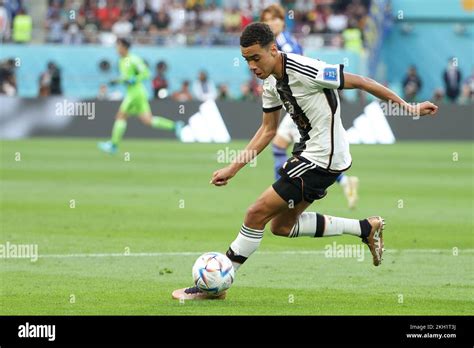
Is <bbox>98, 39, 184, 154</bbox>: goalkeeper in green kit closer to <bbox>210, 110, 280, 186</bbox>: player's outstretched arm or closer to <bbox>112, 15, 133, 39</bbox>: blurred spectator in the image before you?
<bbox>112, 15, 133, 39</bbox>: blurred spectator

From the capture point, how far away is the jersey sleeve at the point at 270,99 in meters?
10.2

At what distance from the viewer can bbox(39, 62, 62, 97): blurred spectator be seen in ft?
124

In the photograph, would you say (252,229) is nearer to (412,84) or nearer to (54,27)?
(412,84)

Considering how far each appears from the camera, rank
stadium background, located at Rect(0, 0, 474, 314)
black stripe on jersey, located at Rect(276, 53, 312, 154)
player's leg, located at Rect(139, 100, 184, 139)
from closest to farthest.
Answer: black stripe on jersey, located at Rect(276, 53, 312, 154), stadium background, located at Rect(0, 0, 474, 314), player's leg, located at Rect(139, 100, 184, 139)

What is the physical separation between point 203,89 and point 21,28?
684 centimetres

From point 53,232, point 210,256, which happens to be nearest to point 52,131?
point 53,232

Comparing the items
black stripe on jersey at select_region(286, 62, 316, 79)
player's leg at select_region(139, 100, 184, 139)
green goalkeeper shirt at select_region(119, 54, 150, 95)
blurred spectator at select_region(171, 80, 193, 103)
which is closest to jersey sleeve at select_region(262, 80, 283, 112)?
black stripe on jersey at select_region(286, 62, 316, 79)

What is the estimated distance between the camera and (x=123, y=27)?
41.7 m

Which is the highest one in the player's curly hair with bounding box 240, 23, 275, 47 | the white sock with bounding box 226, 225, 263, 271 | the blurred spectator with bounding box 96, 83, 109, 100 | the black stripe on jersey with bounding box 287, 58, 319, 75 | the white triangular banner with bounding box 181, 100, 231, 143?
the player's curly hair with bounding box 240, 23, 275, 47

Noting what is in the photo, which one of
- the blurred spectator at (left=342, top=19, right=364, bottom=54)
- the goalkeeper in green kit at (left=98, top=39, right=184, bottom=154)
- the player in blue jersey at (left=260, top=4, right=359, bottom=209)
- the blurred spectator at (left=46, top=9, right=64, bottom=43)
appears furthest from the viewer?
the blurred spectator at (left=342, top=19, right=364, bottom=54)

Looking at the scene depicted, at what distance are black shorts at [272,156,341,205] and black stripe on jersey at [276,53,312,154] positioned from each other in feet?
0.56

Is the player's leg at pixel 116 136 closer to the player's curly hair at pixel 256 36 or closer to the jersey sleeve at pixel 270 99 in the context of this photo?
the jersey sleeve at pixel 270 99
